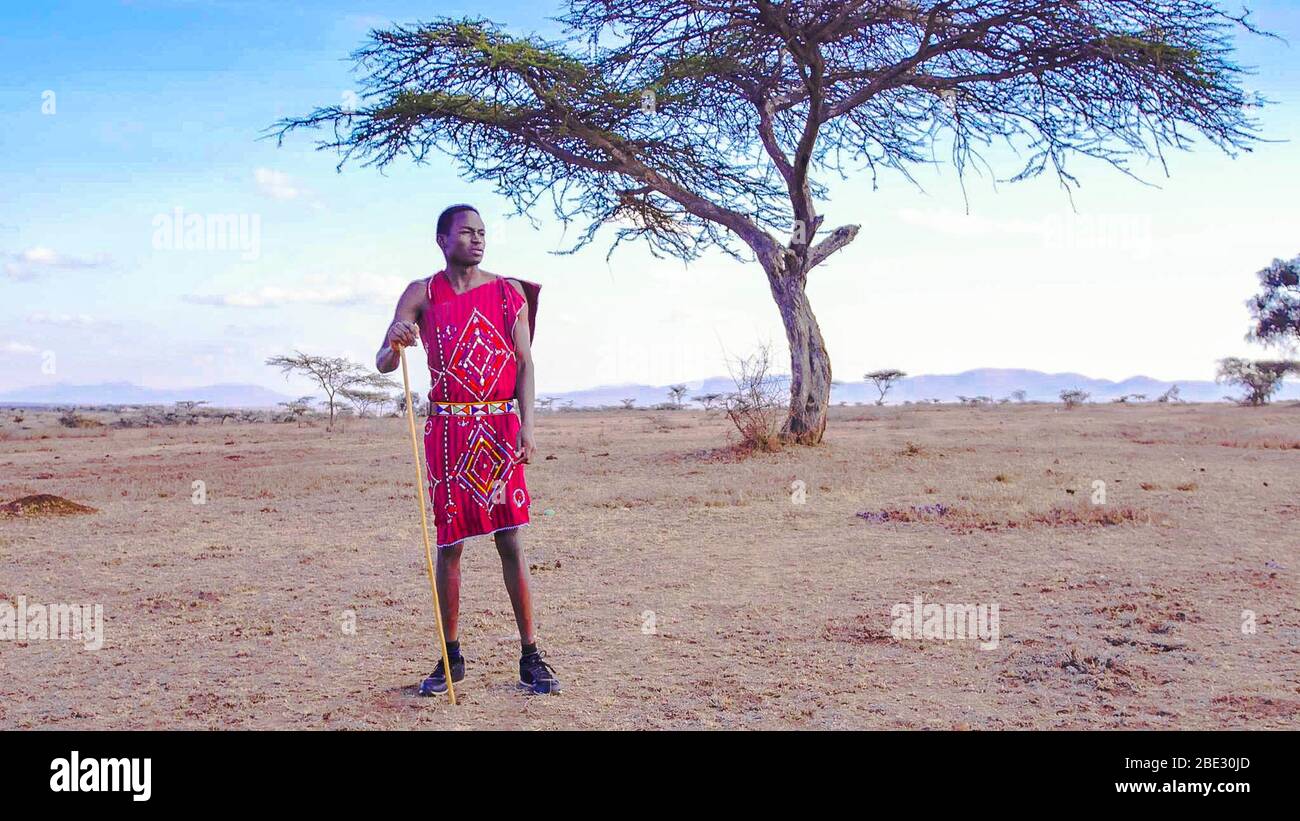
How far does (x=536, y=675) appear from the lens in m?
4.16

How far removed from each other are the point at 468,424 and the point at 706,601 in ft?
8.33

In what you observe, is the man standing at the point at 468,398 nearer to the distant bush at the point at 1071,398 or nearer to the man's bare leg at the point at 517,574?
the man's bare leg at the point at 517,574

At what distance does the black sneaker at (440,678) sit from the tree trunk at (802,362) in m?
12.1

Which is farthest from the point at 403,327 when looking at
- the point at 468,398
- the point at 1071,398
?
the point at 1071,398

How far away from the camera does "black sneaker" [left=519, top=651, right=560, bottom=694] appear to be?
4120 millimetres

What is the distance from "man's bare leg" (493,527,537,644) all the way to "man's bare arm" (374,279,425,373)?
0.86 metres

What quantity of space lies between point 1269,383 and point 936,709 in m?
46.9

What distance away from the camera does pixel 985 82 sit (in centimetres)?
1605

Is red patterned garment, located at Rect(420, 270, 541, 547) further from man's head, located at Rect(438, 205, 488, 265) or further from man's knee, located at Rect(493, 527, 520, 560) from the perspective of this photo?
man's head, located at Rect(438, 205, 488, 265)

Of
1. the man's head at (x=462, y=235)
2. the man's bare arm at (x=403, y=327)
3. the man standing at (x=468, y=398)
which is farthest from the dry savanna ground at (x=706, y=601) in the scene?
the man's head at (x=462, y=235)

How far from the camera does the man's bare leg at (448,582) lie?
13.6ft

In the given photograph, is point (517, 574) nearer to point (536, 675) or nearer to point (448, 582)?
point (448, 582)

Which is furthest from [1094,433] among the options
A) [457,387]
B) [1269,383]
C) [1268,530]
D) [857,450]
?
[1269,383]
